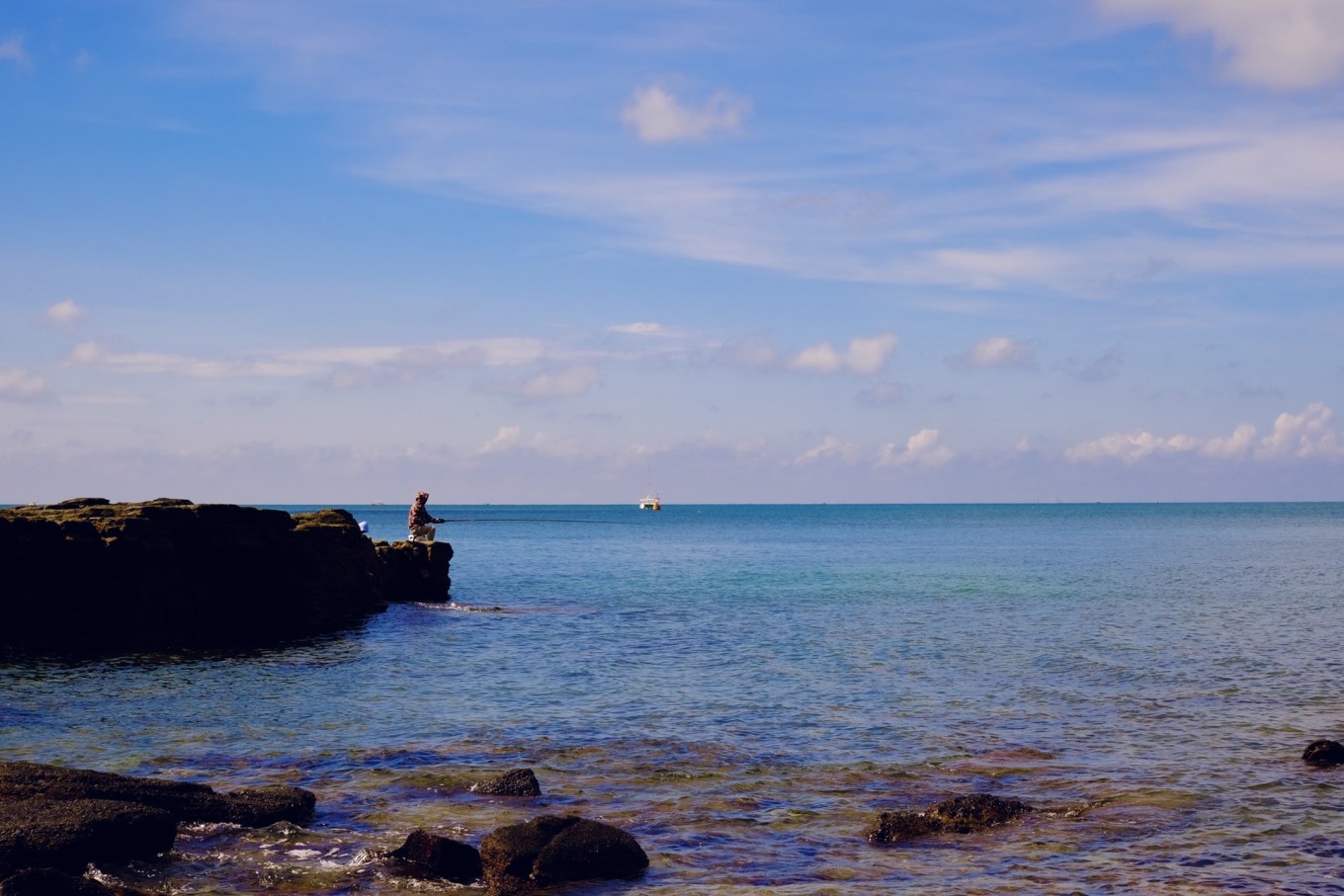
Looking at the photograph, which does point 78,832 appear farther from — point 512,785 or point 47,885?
point 512,785

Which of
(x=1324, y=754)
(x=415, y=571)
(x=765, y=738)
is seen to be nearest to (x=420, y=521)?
(x=415, y=571)

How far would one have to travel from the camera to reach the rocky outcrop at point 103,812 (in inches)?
495

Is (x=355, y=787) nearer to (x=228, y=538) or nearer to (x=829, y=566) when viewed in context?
(x=228, y=538)

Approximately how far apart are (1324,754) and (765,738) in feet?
31.4

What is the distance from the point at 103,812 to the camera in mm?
13422

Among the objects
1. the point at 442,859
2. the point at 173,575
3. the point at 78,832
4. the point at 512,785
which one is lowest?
the point at 512,785

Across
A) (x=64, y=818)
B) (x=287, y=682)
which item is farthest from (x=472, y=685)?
(x=64, y=818)

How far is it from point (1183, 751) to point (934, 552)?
77.5 meters

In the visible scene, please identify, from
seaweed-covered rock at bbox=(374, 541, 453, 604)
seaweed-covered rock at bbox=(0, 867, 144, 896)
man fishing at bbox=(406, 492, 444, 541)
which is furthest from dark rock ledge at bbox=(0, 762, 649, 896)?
man fishing at bbox=(406, 492, 444, 541)

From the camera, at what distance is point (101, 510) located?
33656 mm

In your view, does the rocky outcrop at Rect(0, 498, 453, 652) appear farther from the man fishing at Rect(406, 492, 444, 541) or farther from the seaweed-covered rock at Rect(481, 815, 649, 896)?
the seaweed-covered rock at Rect(481, 815, 649, 896)

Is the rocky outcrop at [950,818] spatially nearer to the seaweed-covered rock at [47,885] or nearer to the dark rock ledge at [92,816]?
the dark rock ledge at [92,816]

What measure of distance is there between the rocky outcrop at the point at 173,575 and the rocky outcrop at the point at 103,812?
1789 cm

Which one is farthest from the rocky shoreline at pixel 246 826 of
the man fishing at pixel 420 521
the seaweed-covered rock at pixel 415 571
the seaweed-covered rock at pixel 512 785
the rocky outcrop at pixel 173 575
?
the man fishing at pixel 420 521
